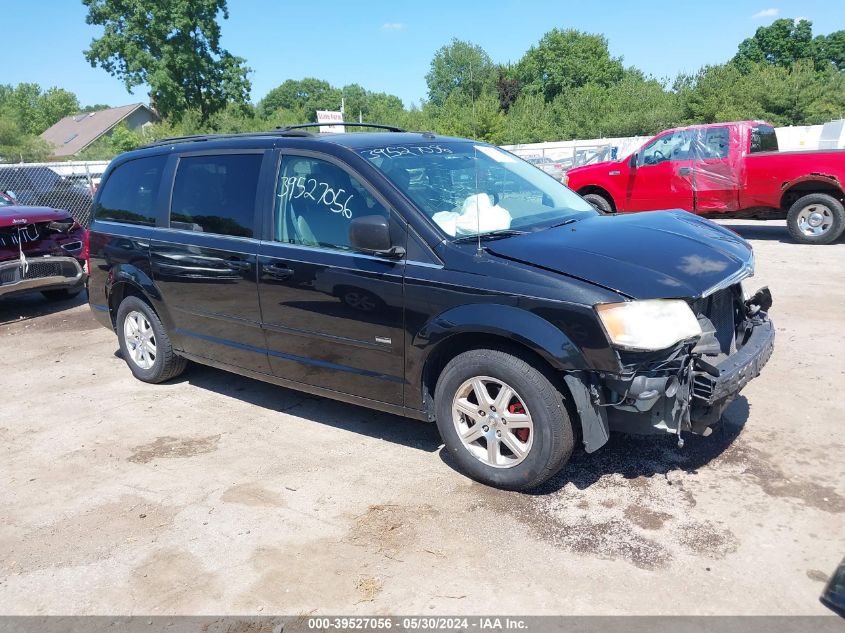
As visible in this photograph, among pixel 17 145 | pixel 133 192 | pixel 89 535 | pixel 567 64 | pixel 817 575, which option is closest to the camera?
pixel 817 575

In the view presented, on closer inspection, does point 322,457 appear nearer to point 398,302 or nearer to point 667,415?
point 398,302

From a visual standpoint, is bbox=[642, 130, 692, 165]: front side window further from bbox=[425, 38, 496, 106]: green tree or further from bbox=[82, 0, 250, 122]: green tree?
bbox=[425, 38, 496, 106]: green tree

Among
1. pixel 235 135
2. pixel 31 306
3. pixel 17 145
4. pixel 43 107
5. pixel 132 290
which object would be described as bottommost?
pixel 31 306

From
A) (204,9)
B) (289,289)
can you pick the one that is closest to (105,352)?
(289,289)

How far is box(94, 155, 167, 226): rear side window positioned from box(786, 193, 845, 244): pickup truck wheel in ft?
31.8

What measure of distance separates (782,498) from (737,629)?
1150 mm

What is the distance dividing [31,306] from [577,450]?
8450 mm

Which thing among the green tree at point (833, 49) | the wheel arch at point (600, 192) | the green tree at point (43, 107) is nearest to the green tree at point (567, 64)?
the green tree at point (833, 49)

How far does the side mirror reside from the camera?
12.3ft

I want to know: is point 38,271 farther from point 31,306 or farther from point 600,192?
point 600,192

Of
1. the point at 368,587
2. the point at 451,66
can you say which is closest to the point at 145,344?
the point at 368,587

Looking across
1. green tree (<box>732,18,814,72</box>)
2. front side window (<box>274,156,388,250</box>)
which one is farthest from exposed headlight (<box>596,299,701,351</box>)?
green tree (<box>732,18,814,72</box>)

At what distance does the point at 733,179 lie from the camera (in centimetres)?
1120

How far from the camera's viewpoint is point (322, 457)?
434 cm
